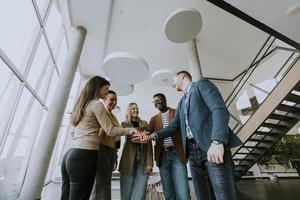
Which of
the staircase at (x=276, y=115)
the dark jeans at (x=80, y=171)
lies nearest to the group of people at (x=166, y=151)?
the dark jeans at (x=80, y=171)

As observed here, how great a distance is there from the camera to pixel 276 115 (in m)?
4.09

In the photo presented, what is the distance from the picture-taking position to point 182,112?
5.39ft

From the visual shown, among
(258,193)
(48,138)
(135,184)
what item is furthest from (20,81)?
(258,193)

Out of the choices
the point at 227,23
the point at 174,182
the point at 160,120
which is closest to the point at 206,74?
the point at 227,23

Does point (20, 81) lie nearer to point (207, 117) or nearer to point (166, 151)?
point (166, 151)

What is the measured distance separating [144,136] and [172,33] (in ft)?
9.13

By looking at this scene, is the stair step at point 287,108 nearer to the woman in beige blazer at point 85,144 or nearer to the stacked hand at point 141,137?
the stacked hand at point 141,137

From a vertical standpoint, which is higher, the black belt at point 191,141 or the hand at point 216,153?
the black belt at point 191,141

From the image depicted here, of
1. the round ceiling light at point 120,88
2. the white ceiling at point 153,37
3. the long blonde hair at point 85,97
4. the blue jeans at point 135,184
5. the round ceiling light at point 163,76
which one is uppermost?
the white ceiling at point 153,37

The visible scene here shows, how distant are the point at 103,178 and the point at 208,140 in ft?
3.61

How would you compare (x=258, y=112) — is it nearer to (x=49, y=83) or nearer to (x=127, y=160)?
(x=127, y=160)

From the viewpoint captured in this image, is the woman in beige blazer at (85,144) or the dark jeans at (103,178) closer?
the woman in beige blazer at (85,144)

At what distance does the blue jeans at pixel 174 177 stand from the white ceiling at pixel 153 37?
12.6 feet

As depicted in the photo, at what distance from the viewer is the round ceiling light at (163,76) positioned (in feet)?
15.5
